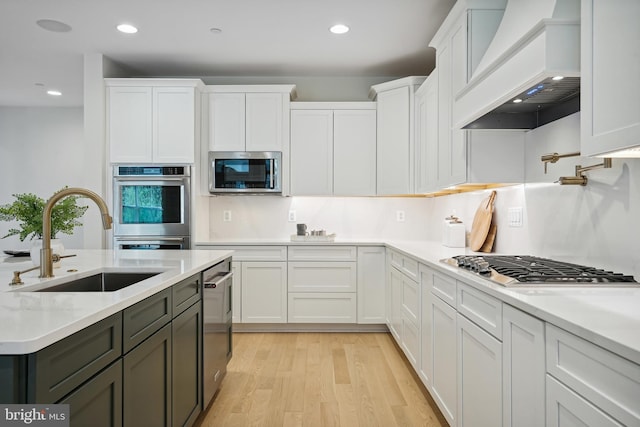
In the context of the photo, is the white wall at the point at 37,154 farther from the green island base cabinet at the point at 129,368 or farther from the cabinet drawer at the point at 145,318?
the cabinet drawer at the point at 145,318

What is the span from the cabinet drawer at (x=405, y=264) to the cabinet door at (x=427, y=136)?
2.01 ft

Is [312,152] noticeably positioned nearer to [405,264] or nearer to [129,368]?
[405,264]

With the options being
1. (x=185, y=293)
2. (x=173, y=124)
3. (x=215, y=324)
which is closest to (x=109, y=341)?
(x=185, y=293)

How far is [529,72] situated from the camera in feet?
5.00

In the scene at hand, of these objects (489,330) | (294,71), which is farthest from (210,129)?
(489,330)

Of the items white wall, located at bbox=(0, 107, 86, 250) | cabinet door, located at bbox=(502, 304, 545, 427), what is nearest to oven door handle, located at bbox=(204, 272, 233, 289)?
cabinet door, located at bbox=(502, 304, 545, 427)

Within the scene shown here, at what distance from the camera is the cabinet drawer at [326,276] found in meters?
3.85

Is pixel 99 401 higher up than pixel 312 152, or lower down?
lower down

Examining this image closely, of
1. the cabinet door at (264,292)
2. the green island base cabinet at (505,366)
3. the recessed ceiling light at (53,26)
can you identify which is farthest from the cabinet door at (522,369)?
the recessed ceiling light at (53,26)

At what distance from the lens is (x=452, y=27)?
8.29 feet

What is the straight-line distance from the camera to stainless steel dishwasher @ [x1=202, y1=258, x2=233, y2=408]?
2212 millimetres

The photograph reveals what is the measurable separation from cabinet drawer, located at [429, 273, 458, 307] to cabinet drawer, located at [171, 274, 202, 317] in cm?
129

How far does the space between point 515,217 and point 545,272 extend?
3.26 feet

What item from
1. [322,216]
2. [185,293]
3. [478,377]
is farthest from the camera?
[322,216]
